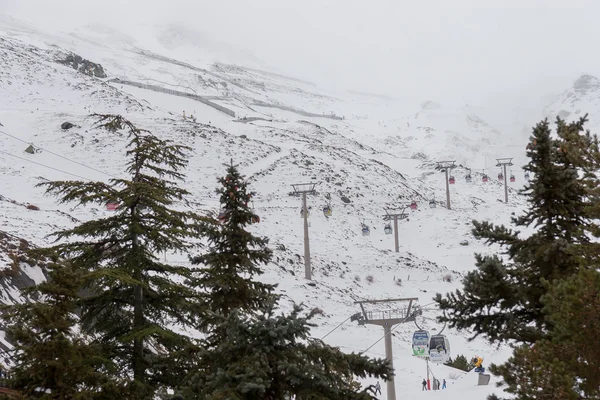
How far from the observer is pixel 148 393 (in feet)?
26.7

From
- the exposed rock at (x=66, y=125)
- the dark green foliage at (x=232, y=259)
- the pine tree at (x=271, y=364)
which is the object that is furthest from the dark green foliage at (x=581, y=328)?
the exposed rock at (x=66, y=125)

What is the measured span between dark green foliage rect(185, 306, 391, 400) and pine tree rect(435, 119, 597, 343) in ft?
13.5

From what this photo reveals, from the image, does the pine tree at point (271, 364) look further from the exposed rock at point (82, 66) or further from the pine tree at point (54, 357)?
the exposed rock at point (82, 66)

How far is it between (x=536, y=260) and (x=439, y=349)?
43.3ft

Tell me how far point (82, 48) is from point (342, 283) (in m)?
170

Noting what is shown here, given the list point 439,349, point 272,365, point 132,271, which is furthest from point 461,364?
point 272,365

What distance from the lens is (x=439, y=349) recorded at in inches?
880

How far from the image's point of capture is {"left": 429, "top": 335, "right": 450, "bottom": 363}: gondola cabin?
22125 mm

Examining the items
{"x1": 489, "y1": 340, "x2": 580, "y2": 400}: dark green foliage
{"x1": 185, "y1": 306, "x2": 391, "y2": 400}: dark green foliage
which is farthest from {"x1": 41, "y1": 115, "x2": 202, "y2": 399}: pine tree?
{"x1": 489, "y1": 340, "x2": 580, "y2": 400}: dark green foliage

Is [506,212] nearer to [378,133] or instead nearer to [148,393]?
[148,393]

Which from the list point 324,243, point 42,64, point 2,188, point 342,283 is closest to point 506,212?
point 324,243

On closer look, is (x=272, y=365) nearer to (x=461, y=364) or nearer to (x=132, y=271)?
(x=132, y=271)

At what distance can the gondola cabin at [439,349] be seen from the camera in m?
22.1

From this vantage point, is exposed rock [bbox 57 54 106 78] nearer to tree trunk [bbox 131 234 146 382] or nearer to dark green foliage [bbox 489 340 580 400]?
tree trunk [bbox 131 234 146 382]
